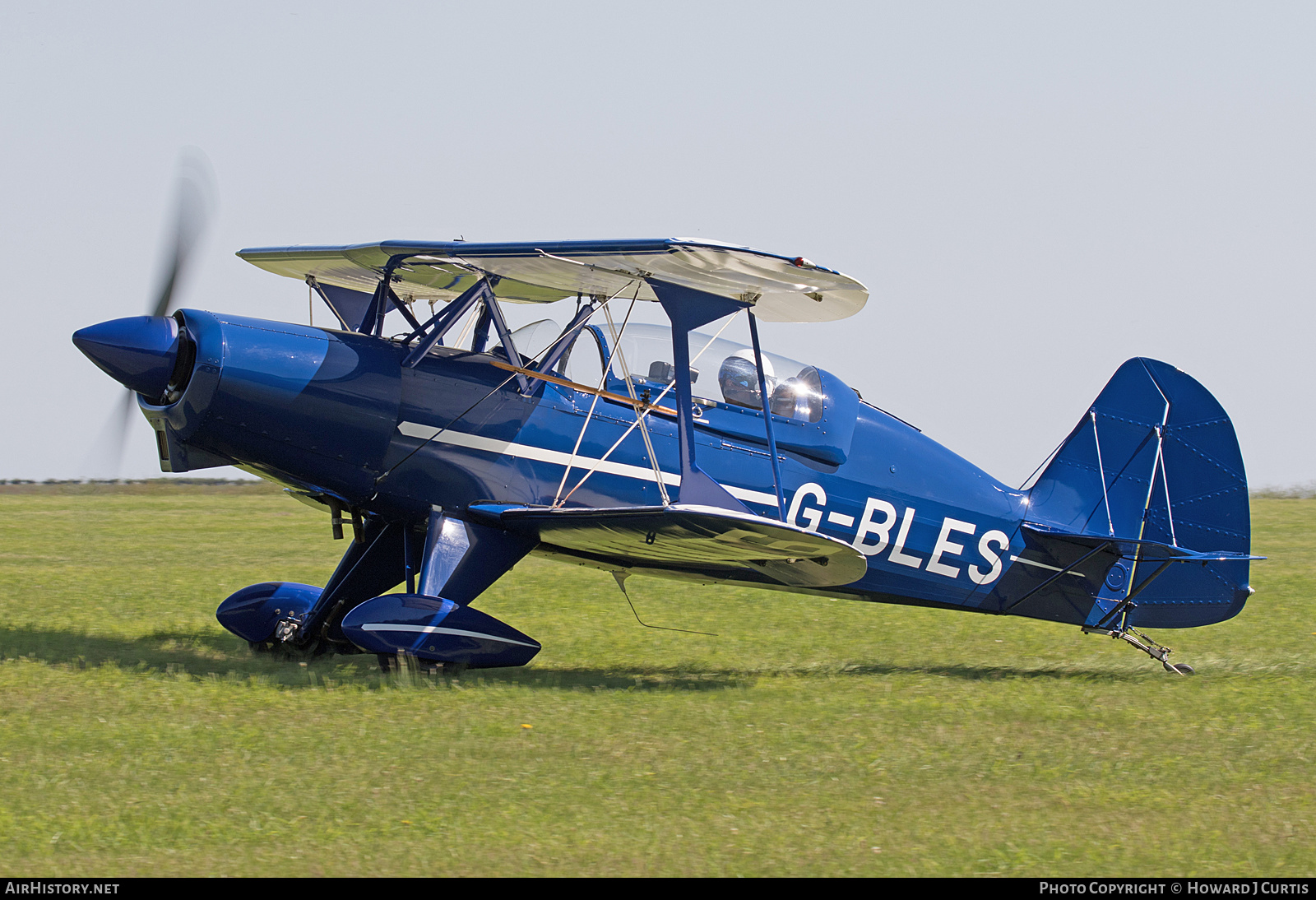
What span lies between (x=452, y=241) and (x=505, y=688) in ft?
9.63

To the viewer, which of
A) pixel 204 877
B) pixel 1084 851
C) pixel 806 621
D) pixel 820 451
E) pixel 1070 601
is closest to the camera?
pixel 204 877

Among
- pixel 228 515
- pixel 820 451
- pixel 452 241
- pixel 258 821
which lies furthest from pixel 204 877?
pixel 228 515

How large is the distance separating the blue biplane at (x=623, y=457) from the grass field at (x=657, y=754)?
0.66 metres

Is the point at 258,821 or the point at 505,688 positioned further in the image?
the point at 505,688

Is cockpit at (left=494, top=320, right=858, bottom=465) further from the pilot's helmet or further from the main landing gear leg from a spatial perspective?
the main landing gear leg

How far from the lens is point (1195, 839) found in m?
5.03

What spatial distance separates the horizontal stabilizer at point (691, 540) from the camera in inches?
292

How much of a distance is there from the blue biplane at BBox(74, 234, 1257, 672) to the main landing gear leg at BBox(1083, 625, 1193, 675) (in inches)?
1.3

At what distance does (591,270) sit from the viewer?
815 cm

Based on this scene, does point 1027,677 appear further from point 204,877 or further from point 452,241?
point 204,877

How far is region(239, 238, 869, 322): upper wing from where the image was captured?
737 centimetres

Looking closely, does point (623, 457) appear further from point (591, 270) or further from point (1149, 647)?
point (1149, 647)

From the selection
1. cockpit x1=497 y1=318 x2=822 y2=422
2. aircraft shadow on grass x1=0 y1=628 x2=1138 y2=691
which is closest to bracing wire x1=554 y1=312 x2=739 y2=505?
cockpit x1=497 y1=318 x2=822 y2=422

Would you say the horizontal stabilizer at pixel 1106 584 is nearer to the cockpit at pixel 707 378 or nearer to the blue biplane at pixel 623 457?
the blue biplane at pixel 623 457
